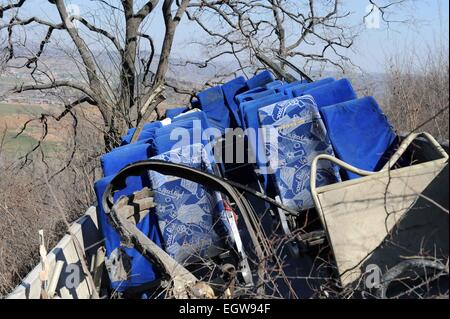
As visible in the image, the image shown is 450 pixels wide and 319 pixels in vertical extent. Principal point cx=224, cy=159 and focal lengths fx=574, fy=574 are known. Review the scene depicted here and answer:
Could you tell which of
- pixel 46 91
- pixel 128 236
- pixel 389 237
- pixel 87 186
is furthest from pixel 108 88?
pixel 389 237

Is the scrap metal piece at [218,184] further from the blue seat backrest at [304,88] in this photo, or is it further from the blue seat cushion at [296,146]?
the blue seat backrest at [304,88]

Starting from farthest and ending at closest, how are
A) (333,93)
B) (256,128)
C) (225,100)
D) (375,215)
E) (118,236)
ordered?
(225,100) → (333,93) → (256,128) → (118,236) → (375,215)

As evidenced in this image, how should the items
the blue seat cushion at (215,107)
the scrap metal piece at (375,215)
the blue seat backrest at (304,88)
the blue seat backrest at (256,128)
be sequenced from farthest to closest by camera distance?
1. the blue seat cushion at (215,107)
2. the blue seat backrest at (304,88)
3. the blue seat backrest at (256,128)
4. the scrap metal piece at (375,215)

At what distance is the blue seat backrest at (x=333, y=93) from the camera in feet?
16.0

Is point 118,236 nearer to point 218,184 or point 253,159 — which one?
point 218,184

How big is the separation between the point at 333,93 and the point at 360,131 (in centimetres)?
48

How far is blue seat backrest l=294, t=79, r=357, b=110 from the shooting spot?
4.88 m

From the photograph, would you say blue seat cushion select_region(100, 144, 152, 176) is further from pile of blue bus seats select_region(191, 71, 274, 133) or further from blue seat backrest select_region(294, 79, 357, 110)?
pile of blue bus seats select_region(191, 71, 274, 133)

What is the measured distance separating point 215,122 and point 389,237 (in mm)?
4174

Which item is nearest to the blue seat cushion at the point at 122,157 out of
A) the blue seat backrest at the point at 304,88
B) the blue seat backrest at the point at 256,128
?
the blue seat backrest at the point at 256,128

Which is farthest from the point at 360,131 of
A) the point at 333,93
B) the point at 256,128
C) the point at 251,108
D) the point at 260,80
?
the point at 260,80

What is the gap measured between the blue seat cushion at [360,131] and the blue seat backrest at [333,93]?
0.97ft

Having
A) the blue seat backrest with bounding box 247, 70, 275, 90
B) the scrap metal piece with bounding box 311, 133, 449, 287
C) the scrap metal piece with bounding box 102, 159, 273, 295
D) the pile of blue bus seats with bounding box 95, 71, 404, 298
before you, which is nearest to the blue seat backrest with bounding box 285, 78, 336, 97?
the pile of blue bus seats with bounding box 95, 71, 404, 298

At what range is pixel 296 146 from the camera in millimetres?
4574
